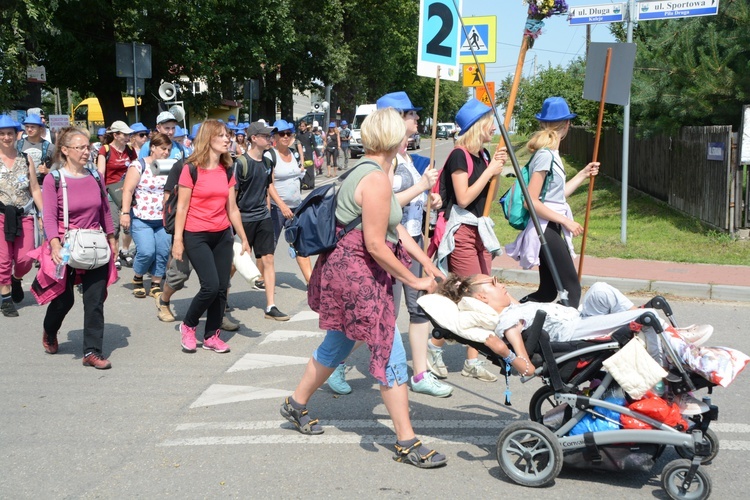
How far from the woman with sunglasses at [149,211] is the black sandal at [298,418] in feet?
13.5

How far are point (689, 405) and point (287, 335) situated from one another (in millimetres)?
4243

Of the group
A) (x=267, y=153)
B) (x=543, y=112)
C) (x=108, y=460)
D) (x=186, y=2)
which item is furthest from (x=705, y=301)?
(x=186, y=2)

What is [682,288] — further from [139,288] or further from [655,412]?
[139,288]

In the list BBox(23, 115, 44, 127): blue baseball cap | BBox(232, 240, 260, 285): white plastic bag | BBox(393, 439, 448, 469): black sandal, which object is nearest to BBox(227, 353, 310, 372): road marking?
BBox(232, 240, 260, 285): white plastic bag

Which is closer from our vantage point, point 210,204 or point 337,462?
point 337,462

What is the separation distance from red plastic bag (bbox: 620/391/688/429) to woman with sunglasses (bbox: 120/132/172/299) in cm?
587

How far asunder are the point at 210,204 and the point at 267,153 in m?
2.09

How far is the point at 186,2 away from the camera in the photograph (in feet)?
90.6

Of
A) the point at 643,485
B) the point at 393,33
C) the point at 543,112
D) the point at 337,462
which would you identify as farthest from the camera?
the point at 393,33

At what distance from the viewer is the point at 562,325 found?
4.45 m

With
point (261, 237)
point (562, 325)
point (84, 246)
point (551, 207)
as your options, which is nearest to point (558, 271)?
point (551, 207)

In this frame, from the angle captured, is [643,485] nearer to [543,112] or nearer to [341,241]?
[341,241]

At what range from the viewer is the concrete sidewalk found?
934 cm

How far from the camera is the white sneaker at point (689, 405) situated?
165 inches
